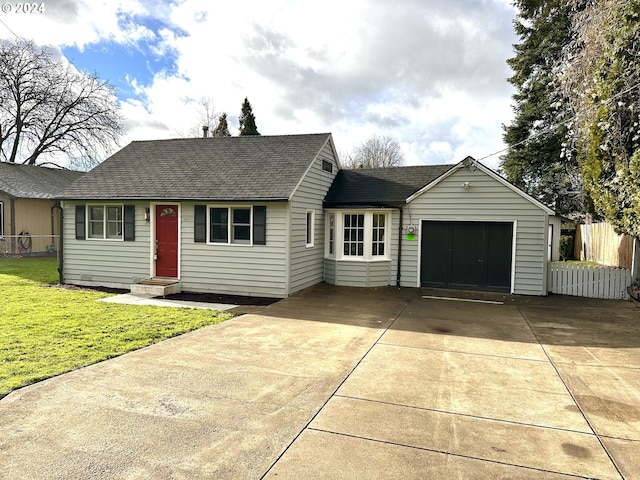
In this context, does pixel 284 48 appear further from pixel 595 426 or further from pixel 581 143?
pixel 595 426

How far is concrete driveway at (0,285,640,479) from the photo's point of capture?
3199 mm

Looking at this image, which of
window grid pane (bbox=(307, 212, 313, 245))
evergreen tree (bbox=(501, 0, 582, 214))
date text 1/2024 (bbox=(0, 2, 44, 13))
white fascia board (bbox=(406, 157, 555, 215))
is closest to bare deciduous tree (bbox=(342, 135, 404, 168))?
evergreen tree (bbox=(501, 0, 582, 214))

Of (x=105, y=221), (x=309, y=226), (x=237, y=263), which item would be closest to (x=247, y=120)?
(x=105, y=221)

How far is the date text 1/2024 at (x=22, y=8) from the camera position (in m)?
10.1

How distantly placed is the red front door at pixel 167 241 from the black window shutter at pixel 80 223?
2.50m

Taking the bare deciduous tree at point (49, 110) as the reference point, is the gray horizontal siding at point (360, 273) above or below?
below

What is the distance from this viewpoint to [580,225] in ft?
68.1

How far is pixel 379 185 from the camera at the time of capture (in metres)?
13.4

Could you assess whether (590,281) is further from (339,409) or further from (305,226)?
(339,409)

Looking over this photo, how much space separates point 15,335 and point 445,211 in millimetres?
10383

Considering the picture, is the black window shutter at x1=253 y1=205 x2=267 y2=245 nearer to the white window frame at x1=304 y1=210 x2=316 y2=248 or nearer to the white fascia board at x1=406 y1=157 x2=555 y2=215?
the white window frame at x1=304 y1=210 x2=316 y2=248

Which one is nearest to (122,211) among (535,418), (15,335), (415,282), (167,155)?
(167,155)

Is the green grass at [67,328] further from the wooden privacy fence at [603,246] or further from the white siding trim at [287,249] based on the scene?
the wooden privacy fence at [603,246]

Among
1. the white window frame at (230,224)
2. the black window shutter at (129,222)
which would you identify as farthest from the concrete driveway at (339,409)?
the black window shutter at (129,222)
